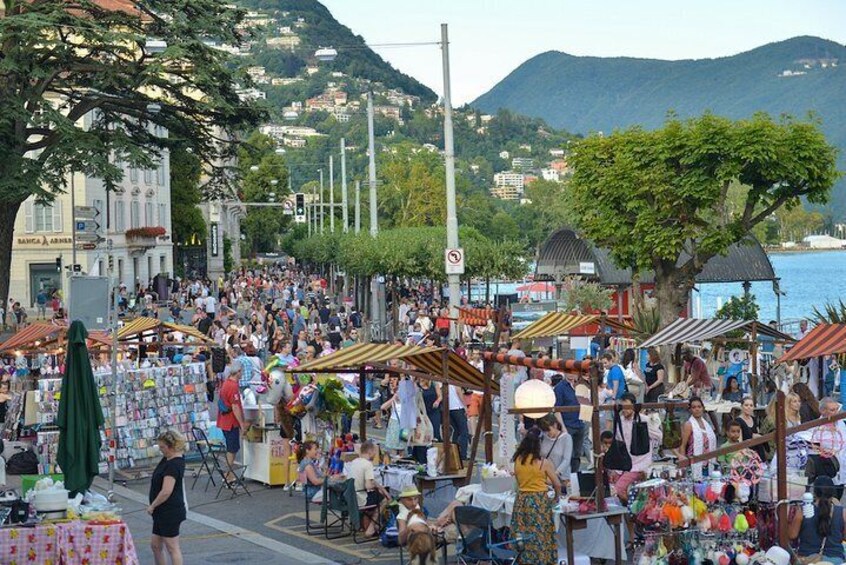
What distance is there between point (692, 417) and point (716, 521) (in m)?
2.57

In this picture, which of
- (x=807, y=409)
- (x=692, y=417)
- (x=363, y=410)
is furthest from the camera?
(x=363, y=410)

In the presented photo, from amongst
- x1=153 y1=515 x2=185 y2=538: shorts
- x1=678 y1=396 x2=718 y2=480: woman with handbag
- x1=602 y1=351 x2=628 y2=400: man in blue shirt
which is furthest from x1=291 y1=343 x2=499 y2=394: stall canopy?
x1=602 y1=351 x2=628 y2=400: man in blue shirt

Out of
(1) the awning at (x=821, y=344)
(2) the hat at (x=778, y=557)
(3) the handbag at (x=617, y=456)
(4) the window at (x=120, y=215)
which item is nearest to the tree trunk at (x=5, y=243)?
(1) the awning at (x=821, y=344)

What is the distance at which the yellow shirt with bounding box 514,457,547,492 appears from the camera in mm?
13562

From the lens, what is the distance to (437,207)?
380 ft

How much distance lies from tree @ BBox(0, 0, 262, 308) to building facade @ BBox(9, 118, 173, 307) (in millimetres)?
15699

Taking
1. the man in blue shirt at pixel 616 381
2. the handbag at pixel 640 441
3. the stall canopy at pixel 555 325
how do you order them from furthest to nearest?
the stall canopy at pixel 555 325, the man in blue shirt at pixel 616 381, the handbag at pixel 640 441

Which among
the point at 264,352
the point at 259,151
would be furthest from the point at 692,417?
the point at 264,352

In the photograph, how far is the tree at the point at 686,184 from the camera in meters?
36.9

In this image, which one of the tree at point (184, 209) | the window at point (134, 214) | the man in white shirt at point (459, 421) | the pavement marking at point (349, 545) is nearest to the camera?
the pavement marking at point (349, 545)

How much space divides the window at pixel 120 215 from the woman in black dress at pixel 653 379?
5270 centimetres

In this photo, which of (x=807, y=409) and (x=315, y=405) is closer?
(x=807, y=409)

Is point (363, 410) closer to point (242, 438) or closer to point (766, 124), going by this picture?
point (242, 438)

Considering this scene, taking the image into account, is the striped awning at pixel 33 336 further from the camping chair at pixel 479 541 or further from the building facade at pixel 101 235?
the building facade at pixel 101 235
